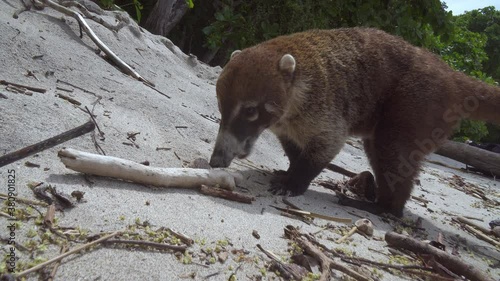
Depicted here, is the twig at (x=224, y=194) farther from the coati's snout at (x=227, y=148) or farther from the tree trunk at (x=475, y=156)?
the tree trunk at (x=475, y=156)

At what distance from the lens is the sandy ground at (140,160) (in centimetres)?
204

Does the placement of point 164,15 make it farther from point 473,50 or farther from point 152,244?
point 473,50

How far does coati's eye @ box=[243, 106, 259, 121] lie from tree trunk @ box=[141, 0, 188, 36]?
4.39 metres

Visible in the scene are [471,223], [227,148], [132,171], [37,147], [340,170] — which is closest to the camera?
[37,147]

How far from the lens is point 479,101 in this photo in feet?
13.7

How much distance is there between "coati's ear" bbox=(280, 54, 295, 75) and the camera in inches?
149

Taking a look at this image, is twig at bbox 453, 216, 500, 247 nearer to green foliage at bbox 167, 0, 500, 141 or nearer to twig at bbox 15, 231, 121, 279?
twig at bbox 15, 231, 121, 279

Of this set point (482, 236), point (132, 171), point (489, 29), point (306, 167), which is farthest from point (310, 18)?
point (489, 29)

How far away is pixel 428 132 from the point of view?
3.99 m

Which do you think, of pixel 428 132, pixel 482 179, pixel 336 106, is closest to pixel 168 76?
pixel 336 106

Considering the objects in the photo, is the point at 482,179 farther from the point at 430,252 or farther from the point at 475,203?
the point at 430,252

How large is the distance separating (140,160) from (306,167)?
153cm

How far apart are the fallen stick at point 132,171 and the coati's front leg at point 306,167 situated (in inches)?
36.6

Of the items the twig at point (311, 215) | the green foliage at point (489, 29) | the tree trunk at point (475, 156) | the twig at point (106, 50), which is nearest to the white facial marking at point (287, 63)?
the twig at point (311, 215)
